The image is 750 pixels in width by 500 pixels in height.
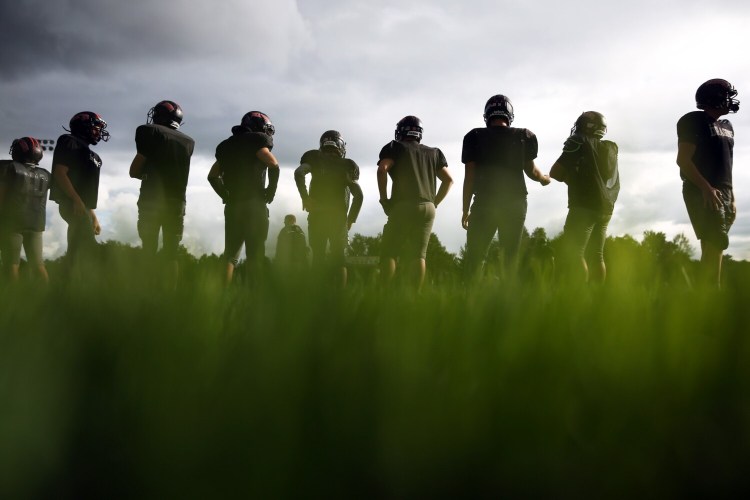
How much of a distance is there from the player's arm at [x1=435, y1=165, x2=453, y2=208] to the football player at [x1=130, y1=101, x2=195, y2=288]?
8.40ft

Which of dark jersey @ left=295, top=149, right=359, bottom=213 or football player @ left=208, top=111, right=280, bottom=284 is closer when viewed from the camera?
football player @ left=208, top=111, right=280, bottom=284

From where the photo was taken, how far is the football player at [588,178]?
18.6 feet

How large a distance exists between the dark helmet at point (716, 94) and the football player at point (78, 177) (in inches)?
228

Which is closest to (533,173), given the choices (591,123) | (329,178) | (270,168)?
(591,123)

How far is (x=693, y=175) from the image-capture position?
496 cm

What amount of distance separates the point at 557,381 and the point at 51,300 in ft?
4.40

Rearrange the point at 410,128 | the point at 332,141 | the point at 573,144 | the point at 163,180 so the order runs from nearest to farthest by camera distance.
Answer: the point at 163,180 < the point at 573,144 < the point at 410,128 < the point at 332,141

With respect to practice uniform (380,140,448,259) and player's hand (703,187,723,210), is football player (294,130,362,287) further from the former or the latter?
player's hand (703,187,723,210)

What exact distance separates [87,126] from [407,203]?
11.0 ft

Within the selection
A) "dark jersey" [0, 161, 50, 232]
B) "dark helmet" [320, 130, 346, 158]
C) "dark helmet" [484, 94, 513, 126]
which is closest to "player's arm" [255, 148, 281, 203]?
"dark helmet" [320, 130, 346, 158]

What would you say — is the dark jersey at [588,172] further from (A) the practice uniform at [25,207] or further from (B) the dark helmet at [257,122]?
(A) the practice uniform at [25,207]

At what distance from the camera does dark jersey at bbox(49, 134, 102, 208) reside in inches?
224

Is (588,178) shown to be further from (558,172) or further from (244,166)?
(244,166)

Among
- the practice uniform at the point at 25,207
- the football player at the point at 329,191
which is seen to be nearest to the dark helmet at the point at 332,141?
the football player at the point at 329,191
